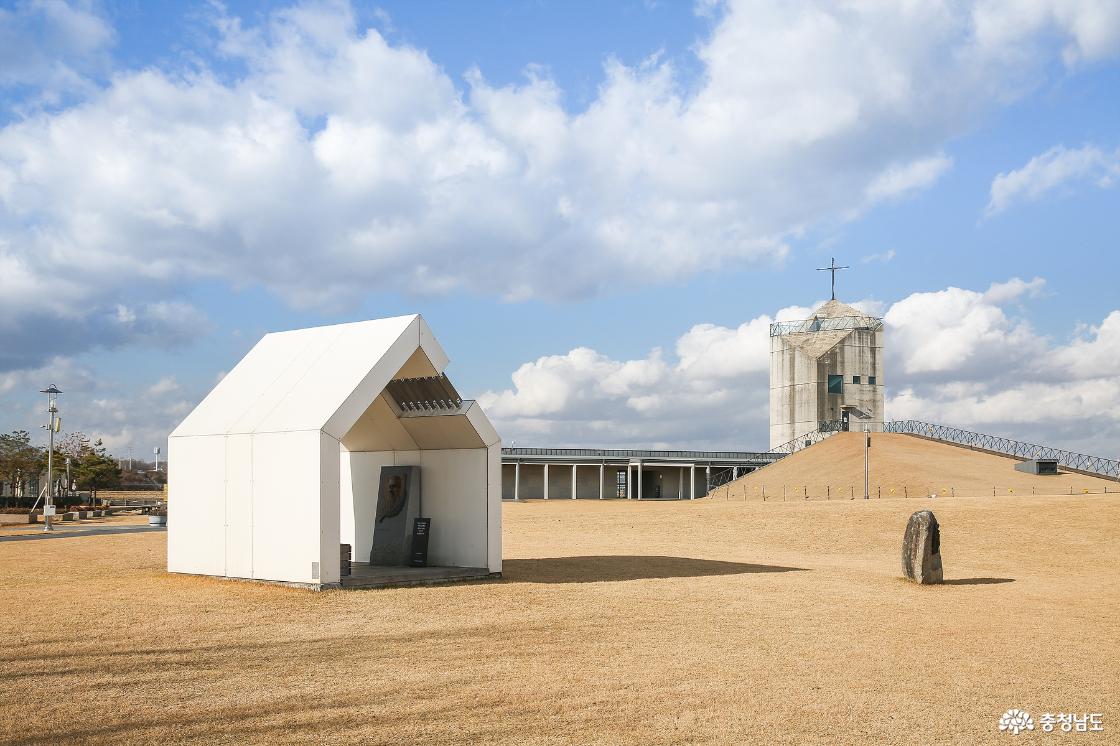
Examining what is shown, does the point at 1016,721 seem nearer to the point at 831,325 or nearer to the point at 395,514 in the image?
the point at 395,514

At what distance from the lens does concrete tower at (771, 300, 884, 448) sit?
77250 mm

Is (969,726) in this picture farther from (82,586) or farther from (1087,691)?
(82,586)

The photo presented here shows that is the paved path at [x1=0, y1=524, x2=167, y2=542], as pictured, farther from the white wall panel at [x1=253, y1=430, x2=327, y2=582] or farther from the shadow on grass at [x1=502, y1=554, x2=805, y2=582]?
the shadow on grass at [x1=502, y1=554, x2=805, y2=582]

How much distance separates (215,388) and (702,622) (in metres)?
12.5

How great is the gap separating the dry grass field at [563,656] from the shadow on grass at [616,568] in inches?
6.2

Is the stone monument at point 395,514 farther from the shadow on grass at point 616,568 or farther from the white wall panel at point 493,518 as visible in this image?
the shadow on grass at point 616,568

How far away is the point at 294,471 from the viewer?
1703 centimetres

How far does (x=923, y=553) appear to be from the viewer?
19219mm

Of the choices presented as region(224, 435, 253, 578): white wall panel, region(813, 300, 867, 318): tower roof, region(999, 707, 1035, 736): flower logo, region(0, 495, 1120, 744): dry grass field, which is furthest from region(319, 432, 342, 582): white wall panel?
region(813, 300, 867, 318): tower roof

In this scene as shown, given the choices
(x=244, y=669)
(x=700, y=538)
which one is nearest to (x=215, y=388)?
(x=244, y=669)

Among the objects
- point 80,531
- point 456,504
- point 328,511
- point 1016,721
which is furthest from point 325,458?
point 80,531

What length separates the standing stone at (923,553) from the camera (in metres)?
19.3

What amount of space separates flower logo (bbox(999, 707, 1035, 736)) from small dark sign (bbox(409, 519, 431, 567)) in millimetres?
13061

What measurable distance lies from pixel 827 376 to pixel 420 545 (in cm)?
6204
